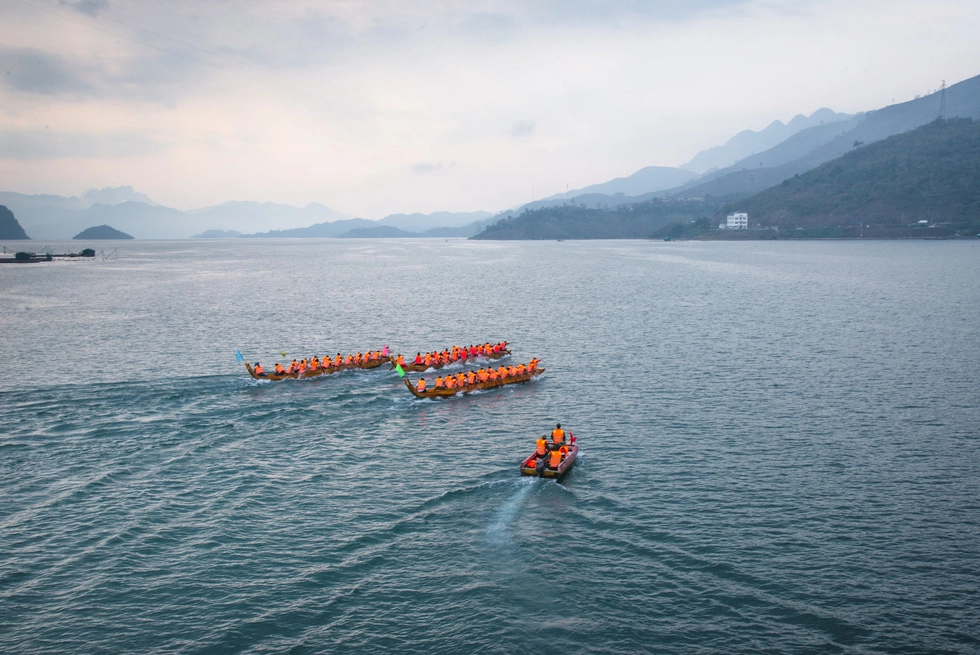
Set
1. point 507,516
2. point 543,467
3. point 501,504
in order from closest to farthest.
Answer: point 507,516, point 501,504, point 543,467

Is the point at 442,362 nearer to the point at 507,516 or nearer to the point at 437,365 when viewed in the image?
the point at 437,365

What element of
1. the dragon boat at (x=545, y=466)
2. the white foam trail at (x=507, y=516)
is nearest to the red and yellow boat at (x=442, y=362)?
the dragon boat at (x=545, y=466)

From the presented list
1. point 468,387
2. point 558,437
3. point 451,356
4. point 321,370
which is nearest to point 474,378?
point 468,387

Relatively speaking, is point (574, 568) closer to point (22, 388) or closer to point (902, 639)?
point (902, 639)

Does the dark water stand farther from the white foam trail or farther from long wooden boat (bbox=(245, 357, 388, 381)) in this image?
long wooden boat (bbox=(245, 357, 388, 381))

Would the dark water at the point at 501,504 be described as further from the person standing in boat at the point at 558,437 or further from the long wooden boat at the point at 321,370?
the person standing in boat at the point at 558,437
